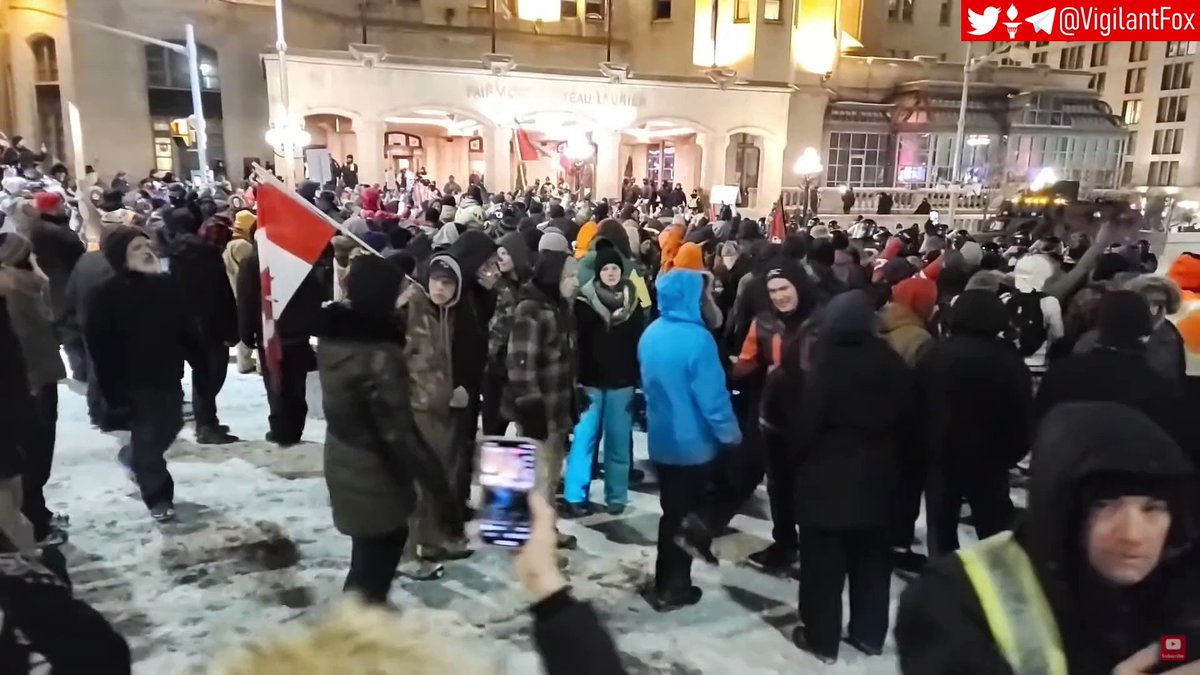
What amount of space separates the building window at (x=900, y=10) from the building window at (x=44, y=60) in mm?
35435

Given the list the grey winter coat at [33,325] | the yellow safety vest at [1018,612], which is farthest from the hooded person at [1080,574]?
the grey winter coat at [33,325]

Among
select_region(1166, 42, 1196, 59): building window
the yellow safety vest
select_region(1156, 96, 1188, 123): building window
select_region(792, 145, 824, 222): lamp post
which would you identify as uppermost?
select_region(1166, 42, 1196, 59): building window

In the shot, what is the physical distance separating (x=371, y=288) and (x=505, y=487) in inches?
51.6

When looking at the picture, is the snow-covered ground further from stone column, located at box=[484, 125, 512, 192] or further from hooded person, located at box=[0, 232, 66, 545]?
stone column, located at box=[484, 125, 512, 192]

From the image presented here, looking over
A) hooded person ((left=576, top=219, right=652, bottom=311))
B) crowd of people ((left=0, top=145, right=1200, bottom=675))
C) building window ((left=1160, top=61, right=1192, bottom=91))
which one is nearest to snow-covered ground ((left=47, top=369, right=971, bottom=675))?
crowd of people ((left=0, top=145, right=1200, bottom=675))

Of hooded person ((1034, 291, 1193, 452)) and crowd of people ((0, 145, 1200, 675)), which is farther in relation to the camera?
hooded person ((1034, 291, 1193, 452))

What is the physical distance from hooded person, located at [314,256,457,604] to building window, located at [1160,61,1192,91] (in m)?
67.2

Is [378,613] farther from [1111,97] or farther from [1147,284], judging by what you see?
[1111,97]

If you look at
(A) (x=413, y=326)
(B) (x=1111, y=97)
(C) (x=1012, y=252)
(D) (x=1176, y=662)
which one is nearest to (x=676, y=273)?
(A) (x=413, y=326)

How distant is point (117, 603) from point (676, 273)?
143 inches

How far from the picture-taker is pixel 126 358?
5.00 metres

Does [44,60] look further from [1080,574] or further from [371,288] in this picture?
[1080,574]

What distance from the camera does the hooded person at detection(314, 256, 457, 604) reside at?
11.5ft

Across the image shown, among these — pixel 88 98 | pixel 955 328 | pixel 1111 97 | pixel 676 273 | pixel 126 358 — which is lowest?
pixel 126 358
